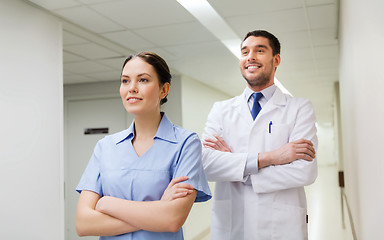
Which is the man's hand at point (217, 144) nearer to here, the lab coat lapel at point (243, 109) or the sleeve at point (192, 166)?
the lab coat lapel at point (243, 109)

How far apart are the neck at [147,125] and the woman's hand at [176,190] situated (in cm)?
24

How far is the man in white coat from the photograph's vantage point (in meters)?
1.86

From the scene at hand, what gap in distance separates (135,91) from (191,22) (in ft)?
7.55

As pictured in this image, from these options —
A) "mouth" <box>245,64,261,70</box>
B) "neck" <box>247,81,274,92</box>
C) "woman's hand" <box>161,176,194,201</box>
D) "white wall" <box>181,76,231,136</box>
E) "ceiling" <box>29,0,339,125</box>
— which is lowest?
"woman's hand" <box>161,176,194,201</box>

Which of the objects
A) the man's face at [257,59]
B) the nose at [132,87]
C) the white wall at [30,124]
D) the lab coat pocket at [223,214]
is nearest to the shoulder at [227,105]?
the man's face at [257,59]

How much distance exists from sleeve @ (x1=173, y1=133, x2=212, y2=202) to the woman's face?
208mm

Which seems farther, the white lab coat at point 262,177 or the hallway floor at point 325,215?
the hallway floor at point 325,215

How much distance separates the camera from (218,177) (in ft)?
6.32

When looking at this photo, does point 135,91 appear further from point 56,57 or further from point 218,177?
point 56,57

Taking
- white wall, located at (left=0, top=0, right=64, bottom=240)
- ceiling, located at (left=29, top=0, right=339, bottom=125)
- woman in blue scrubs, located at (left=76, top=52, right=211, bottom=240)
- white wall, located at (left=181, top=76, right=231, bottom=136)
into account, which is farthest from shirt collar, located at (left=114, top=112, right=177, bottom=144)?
white wall, located at (left=181, top=76, right=231, bottom=136)

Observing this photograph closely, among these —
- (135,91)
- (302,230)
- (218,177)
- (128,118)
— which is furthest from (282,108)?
(128,118)

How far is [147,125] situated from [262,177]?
68 cm

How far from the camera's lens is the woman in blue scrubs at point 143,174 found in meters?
1.38

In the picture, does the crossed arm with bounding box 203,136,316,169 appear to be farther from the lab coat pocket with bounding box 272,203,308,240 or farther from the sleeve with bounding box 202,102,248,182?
the lab coat pocket with bounding box 272,203,308,240
